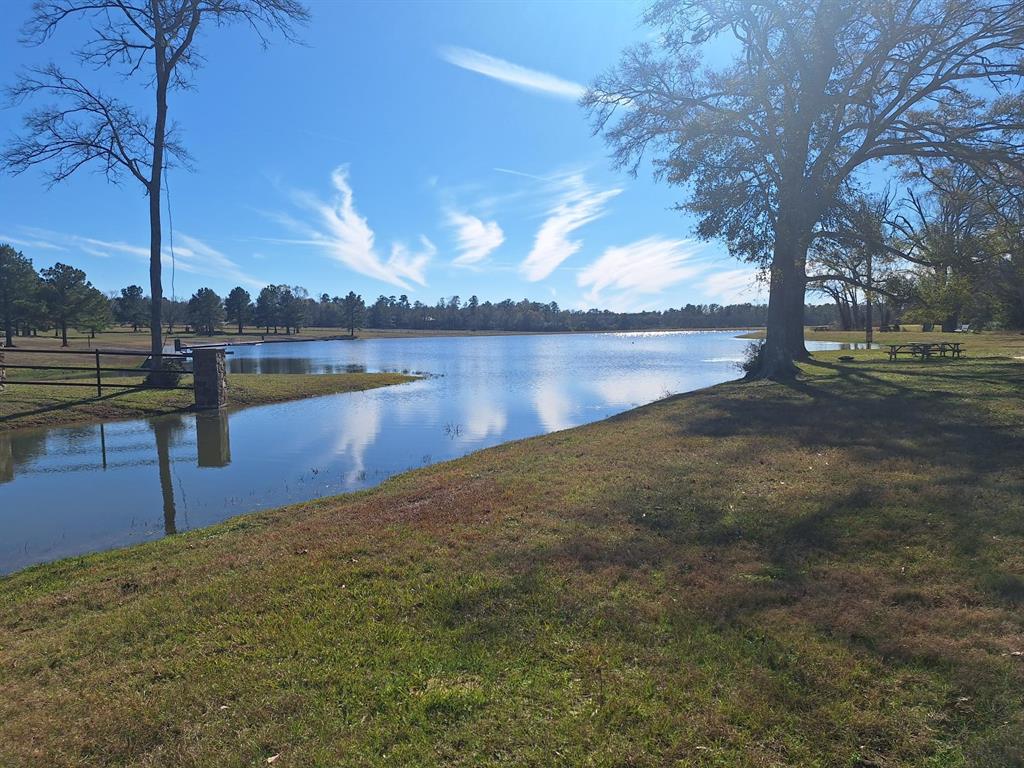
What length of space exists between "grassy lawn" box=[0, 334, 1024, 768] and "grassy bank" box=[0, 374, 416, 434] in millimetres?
10970

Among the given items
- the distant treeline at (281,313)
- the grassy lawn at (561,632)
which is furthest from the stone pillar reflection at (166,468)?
the distant treeline at (281,313)

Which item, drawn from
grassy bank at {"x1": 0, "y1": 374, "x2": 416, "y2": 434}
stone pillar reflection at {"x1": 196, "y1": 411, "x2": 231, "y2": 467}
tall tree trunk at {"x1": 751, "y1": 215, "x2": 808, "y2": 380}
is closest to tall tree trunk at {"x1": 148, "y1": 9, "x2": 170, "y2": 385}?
grassy bank at {"x1": 0, "y1": 374, "x2": 416, "y2": 434}

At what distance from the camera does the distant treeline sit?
44.7 meters

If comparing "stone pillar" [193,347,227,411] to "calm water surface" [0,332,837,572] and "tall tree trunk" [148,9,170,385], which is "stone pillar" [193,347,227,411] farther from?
"tall tree trunk" [148,9,170,385]

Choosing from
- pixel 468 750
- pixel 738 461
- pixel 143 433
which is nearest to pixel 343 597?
pixel 468 750

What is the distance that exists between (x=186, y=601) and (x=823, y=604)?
459 centimetres

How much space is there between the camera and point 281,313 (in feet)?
330

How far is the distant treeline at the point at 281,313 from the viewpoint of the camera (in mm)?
44719

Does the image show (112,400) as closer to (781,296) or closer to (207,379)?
(207,379)

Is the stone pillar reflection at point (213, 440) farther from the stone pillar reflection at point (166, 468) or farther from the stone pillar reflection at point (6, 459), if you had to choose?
the stone pillar reflection at point (6, 459)

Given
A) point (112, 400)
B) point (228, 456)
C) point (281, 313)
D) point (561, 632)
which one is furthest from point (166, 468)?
point (281, 313)

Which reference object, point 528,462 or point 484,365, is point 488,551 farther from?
point 484,365

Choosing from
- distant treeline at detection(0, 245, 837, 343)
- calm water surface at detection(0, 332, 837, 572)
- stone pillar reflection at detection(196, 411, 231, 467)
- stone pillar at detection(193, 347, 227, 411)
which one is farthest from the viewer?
distant treeline at detection(0, 245, 837, 343)

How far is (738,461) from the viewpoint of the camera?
25.9 feet
